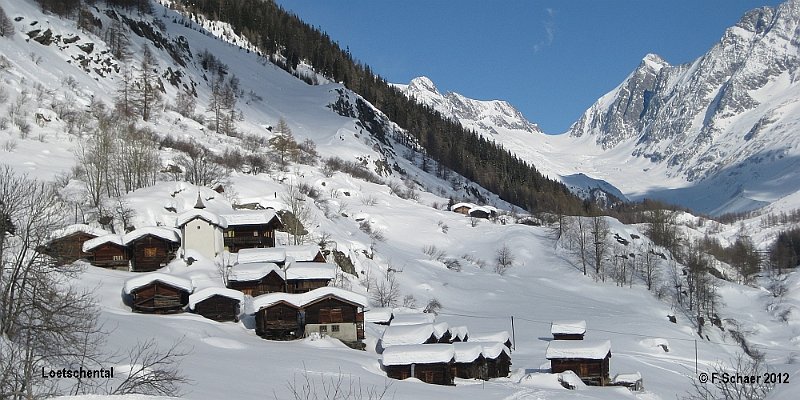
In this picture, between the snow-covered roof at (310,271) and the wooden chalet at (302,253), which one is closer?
the snow-covered roof at (310,271)

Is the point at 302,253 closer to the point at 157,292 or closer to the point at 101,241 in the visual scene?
the point at 157,292

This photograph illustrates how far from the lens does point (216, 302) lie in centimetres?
4984

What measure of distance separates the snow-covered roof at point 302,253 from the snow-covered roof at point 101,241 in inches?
510

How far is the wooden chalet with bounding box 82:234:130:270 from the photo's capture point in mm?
56500

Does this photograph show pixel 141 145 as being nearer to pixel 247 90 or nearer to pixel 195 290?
pixel 195 290

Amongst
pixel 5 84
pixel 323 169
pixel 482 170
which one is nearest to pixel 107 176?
pixel 5 84

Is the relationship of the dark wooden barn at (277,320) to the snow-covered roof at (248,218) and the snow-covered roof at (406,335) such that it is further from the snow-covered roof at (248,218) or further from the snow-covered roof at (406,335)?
the snow-covered roof at (248,218)

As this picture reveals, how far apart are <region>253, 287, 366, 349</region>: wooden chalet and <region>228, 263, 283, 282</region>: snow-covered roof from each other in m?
5.26

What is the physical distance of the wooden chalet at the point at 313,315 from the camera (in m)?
49.3

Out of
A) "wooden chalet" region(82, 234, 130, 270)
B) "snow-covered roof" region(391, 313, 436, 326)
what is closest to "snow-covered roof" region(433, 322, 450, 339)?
"snow-covered roof" region(391, 313, 436, 326)

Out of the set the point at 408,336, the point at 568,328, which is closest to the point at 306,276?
the point at 408,336

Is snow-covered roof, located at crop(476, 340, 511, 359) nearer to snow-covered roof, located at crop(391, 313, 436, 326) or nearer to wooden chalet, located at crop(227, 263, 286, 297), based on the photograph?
snow-covered roof, located at crop(391, 313, 436, 326)

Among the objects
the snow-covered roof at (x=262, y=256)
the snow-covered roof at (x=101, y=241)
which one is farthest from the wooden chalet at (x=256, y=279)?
the snow-covered roof at (x=101, y=241)

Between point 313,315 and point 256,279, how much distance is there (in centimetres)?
649
